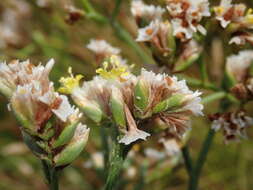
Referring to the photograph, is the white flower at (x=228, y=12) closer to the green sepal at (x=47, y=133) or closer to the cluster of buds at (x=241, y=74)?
the cluster of buds at (x=241, y=74)

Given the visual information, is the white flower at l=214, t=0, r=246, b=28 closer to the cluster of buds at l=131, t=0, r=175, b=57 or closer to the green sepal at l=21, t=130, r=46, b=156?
the cluster of buds at l=131, t=0, r=175, b=57

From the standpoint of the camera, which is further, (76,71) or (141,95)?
(76,71)

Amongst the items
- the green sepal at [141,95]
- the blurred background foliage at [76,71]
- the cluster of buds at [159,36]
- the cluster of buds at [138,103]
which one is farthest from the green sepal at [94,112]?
the blurred background foliage at [76,71]

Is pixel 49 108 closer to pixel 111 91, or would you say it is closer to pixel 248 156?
pixel 111 91

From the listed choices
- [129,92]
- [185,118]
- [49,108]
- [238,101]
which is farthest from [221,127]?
[49,108]

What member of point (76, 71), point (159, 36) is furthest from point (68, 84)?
point (76, 71)

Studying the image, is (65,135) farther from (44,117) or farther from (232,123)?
(232,123)

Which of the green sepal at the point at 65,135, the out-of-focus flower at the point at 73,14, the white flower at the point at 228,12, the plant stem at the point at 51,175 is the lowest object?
the plant stem at the point at 51,175

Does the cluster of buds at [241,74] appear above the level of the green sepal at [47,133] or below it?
above
